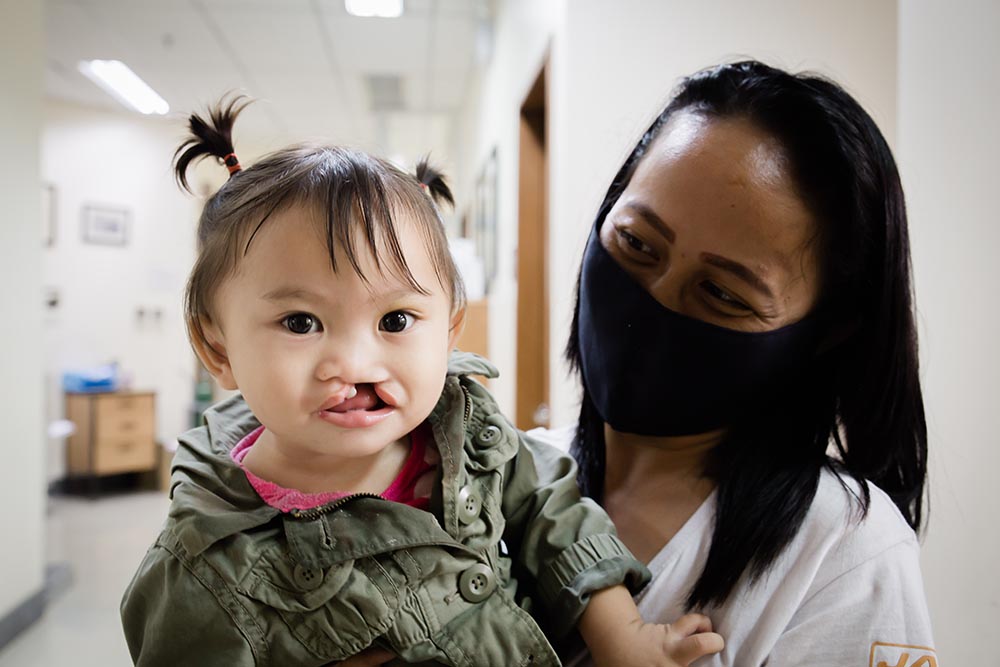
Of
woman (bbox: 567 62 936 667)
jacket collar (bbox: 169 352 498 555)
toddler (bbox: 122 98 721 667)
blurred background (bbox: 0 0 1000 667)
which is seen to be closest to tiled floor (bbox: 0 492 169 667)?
blurred background (bbox: 0 0 1000 667)

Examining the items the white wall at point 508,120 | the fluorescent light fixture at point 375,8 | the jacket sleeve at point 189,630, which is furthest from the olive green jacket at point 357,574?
the fluorescent light fixture at point 375,8

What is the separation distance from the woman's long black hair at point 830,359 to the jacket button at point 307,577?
44 cm

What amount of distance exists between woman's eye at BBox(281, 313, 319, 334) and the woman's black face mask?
43cm

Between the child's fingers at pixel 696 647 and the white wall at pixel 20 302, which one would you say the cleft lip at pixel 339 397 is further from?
the white wall at pixel 20 302

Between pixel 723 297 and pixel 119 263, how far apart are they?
693cm

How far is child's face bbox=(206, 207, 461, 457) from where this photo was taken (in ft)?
2.39

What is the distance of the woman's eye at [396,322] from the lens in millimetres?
772

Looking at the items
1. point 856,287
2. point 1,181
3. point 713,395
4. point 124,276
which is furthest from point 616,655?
point 124,276

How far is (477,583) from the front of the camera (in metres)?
0.81

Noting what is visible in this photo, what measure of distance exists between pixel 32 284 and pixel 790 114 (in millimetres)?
3646

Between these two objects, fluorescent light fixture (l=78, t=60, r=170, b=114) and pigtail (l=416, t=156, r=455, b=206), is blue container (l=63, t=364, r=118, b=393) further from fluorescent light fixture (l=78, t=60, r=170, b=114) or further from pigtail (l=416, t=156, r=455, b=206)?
pigtail (l=416, t=156, r=455, b=206)

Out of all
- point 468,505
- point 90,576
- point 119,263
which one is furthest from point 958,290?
point 119,263

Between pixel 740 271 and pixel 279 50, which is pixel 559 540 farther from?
pixel 279 50

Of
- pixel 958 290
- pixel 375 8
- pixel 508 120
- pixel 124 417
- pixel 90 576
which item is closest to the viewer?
pixel 958 290
